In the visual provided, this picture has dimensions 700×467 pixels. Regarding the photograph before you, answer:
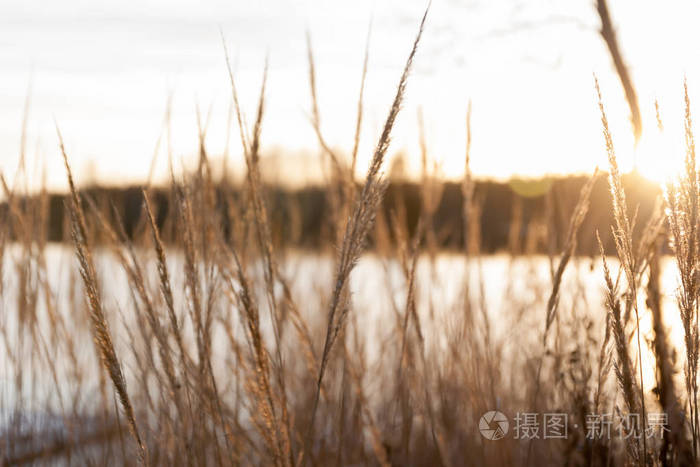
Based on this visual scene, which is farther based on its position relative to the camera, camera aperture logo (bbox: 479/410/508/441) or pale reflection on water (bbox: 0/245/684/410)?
pale reflection on water (bbox: 0/245/684/410)

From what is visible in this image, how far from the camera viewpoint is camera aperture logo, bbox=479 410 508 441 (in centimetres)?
168

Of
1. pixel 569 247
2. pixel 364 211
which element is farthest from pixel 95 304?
pixel 569 247

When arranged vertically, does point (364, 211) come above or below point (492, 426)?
above

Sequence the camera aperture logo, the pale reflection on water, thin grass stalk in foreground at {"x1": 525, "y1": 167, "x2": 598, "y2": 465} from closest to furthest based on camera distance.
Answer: thin grass stalk in foreground at {"x1": 525, "y1": 167, "x2": 598, "y2": 465} → the camera aperture logo → the pale reflection on water

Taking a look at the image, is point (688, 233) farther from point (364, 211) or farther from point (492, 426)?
point (492, 426)

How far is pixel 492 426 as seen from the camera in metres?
1.76

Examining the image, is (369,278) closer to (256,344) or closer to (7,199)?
(7,199)

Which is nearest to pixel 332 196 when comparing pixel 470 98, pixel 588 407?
pixel 470 98

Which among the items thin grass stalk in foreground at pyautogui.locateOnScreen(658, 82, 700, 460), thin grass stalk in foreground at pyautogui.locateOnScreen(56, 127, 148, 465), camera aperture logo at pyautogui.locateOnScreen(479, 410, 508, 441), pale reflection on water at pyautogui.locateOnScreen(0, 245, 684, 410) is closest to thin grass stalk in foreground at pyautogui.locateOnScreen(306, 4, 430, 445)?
thin grass stalk in foreground at pyautogui.locateOnScreen(56, 127, 148, 465)

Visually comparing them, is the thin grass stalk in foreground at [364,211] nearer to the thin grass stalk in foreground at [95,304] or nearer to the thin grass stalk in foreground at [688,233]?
the thin grass stalk in foreground at [95,304]

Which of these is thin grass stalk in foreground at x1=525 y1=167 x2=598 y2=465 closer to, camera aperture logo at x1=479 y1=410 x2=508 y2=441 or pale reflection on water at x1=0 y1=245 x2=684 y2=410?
pale reflection on water at x1=0 y1=245 x2=684 y2=410

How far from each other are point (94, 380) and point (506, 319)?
1.72m

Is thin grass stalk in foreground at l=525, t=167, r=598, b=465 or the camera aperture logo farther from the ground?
thin grass stalk in foreground at l=525, t=167, r=598, b=465

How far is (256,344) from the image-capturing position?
0.94 meters
